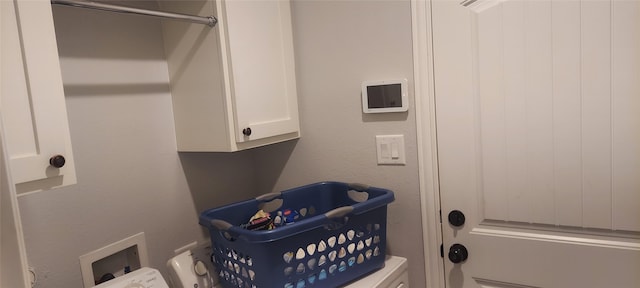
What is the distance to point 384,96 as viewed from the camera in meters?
1.57

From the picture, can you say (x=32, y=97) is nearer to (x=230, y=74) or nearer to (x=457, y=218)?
(x=230, y=74)

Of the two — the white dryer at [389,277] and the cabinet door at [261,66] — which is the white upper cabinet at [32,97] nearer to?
the cabinet door at [261,66]

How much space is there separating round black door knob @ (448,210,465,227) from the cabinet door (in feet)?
2.27

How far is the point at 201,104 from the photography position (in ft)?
5.04

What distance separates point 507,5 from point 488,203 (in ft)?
2.10

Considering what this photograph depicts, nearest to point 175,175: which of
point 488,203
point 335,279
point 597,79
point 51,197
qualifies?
point 51,197

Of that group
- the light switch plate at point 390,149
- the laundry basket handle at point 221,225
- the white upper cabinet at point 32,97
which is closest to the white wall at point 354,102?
the light switch plate at point 390,149

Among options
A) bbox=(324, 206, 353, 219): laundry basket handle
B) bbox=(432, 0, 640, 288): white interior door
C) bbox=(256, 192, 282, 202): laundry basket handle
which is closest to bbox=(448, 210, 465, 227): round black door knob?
bbox=(432, 0, 640, 288): white interior door

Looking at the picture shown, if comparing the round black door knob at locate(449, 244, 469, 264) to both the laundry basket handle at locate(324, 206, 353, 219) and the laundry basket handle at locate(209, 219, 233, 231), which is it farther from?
the laundry basket handle at locate(209, 219, 233, 231)

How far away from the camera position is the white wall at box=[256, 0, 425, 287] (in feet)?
5.10

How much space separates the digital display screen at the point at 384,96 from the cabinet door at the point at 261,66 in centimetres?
33

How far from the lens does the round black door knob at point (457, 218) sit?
150 cm

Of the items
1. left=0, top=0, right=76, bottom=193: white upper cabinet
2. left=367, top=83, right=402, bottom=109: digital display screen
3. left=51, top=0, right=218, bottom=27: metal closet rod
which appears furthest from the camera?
left=367, top=83, right=402, bottom=109: digital display screen

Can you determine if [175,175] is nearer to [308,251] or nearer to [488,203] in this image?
[308,251]
